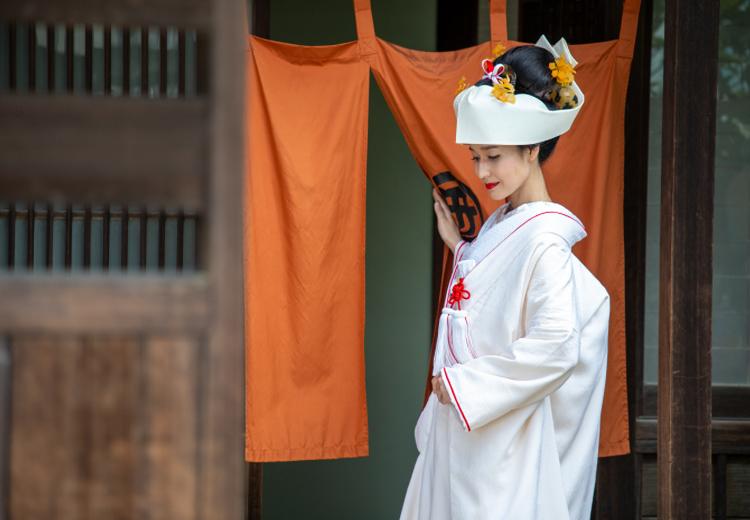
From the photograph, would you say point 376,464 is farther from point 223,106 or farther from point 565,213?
point 223,106

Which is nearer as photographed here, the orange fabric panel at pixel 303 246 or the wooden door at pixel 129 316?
the wooden door at pixel 129 316

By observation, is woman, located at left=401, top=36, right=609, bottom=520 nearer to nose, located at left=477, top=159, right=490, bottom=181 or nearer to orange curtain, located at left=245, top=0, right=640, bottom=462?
nose, located at left=477, top=159, right=490, bottom=181

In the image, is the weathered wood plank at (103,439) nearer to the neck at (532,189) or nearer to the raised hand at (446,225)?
the neck at (532,189)

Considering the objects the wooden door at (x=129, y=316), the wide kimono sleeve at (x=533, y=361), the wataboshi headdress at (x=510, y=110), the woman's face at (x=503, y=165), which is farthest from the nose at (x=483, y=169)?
the wooden door at (x=129, y=316)

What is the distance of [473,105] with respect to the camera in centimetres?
352

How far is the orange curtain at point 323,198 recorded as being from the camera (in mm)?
4098

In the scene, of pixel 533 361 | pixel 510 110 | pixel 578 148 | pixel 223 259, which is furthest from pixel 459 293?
pixel 223 259

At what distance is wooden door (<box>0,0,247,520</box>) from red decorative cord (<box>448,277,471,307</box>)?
1.75m

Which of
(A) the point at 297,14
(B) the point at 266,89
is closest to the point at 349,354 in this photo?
(B) the point at 266,89

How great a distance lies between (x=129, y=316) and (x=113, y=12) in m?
0.61

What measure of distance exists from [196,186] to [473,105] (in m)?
1.75

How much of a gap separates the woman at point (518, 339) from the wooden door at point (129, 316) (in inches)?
63.9

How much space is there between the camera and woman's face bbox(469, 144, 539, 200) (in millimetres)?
3570

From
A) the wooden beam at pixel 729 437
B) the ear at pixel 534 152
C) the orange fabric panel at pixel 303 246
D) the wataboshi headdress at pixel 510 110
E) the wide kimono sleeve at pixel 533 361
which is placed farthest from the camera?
the wooden beam at pixel 729 437
